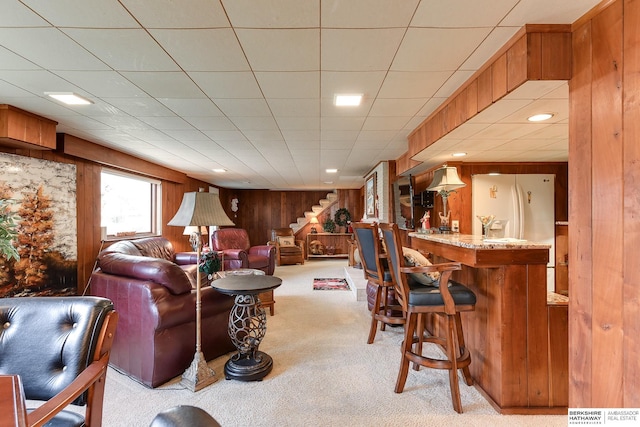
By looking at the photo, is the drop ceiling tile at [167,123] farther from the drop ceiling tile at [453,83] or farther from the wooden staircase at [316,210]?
the wooden staircase at [316,210]

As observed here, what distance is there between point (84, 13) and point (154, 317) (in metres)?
1.85

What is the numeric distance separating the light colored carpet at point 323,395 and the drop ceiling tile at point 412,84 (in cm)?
222

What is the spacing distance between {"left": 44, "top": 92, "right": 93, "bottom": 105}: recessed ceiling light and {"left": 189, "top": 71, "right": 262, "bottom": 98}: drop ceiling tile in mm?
1064

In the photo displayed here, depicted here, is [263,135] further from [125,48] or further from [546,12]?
[546,12]

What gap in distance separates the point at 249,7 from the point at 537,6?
1.33 metres

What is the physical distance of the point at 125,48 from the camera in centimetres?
162

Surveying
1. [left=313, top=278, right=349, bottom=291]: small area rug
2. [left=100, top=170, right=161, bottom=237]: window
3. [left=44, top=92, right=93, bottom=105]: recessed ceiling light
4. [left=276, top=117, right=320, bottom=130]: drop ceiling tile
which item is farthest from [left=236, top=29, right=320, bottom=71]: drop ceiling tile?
[left=313, top=278, right=349, bottom=291]: small area rug

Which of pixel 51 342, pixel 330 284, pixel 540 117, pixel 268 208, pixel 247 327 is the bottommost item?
pixel 330 284

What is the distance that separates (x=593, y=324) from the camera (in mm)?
1311

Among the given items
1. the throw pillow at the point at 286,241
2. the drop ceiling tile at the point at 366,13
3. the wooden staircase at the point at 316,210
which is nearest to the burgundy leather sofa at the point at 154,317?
the drop ceiling tile at the point at 366,13

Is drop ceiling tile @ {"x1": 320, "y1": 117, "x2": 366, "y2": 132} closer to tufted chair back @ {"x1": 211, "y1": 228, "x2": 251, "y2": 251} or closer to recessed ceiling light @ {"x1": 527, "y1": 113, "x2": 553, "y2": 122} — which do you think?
recessed ceiling light @ {"x1": 527, "y1": 113, "x2": 553, "y2": 122}

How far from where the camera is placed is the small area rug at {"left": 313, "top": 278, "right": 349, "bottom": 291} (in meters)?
5.02

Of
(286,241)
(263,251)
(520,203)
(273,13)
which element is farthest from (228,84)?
(286,241)

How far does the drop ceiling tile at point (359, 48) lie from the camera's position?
149cm
